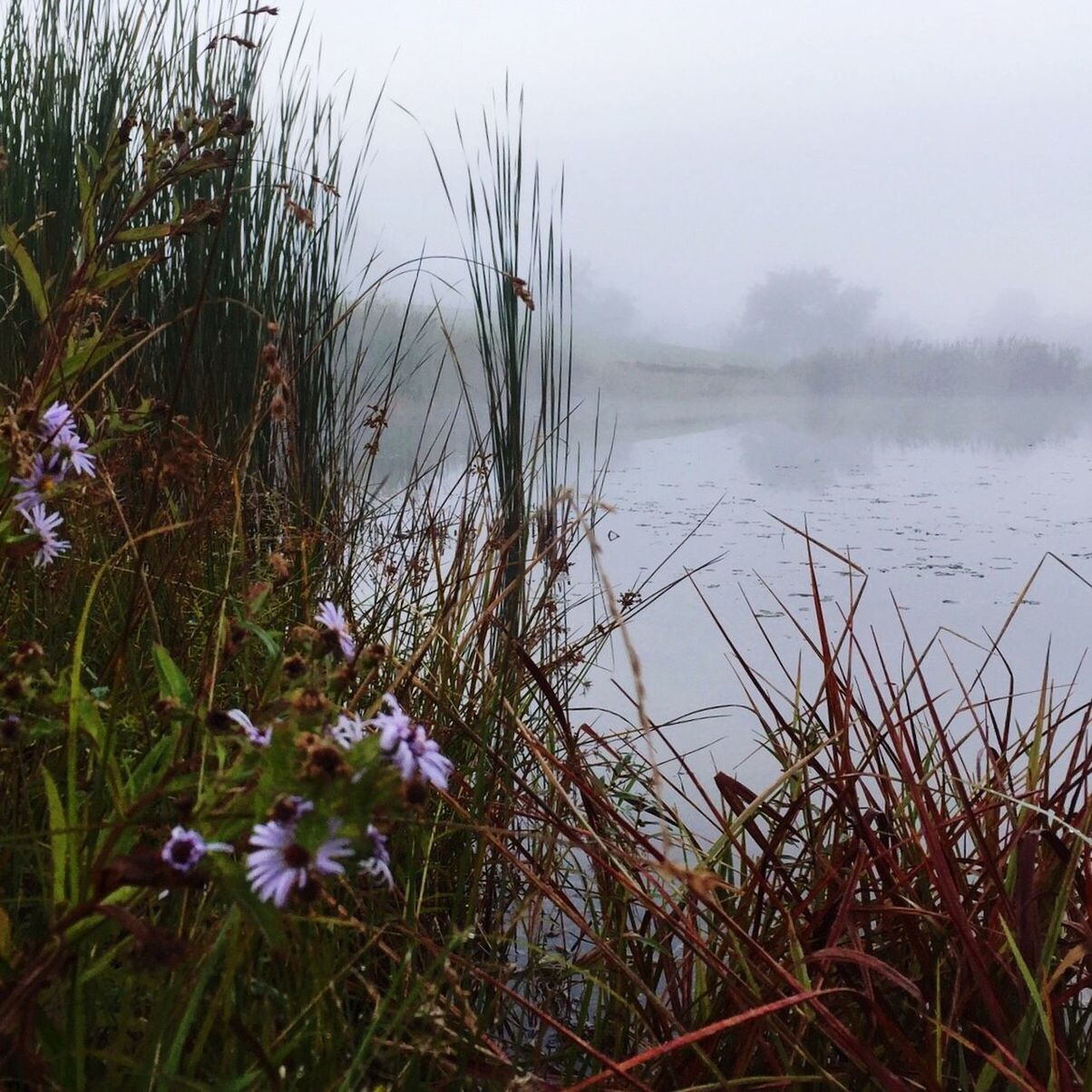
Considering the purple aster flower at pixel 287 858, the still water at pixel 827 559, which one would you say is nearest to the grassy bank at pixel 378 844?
the purple aster flower at pixel 287 858

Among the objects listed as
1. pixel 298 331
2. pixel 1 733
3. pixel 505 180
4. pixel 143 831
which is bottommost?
pixel 143 831

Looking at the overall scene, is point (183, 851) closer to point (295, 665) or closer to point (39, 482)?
point (295, 665)

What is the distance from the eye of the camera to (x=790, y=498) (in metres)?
5.30

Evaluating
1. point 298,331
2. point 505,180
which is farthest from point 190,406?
point 505,180

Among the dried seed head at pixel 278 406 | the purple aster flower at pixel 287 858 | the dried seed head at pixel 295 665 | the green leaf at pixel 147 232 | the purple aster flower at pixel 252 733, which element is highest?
the green leaf at pixel 147 232

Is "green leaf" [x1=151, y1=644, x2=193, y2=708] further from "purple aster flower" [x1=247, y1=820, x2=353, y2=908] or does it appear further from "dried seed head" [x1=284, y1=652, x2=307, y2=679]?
"purple aster flower" [x1=247, y1=820, x2=353, y2=908]

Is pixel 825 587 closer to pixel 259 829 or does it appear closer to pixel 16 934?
pixel 16 934

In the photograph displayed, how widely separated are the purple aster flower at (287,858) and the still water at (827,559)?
336 mm

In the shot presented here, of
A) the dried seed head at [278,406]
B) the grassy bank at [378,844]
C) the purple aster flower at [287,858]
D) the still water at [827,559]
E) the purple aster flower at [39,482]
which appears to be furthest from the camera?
the still water at [827,559]

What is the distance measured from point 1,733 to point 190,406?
1.73 metres

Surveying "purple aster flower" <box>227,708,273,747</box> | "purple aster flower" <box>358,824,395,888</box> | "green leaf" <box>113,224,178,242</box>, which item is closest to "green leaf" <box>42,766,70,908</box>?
"purple aster flower" <box>227,708,273,747</box>

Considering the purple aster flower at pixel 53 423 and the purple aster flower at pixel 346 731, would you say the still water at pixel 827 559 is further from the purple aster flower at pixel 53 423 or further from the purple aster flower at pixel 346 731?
the purple aster flower at pixel 53 423

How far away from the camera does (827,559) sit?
420 cm

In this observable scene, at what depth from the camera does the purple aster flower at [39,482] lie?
0.71m
